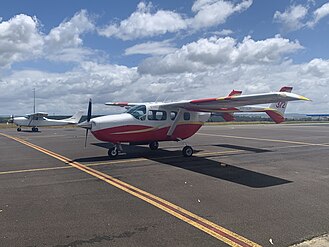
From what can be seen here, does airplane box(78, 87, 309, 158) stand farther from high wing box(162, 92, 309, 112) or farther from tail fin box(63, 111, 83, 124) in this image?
tail fin box(63, 111, 83, 124)

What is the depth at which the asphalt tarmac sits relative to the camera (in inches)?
180

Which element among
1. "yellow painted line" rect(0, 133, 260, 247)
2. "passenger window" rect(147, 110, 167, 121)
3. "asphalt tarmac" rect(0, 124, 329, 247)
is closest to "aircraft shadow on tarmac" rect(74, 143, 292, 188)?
"asphalt tarmac" rect(0, 124, 329, 247)

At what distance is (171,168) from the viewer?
10352 millimetres

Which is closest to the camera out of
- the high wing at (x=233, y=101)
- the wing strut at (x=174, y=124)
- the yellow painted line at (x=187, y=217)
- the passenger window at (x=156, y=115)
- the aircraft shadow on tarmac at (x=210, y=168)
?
the yellow painted line at (x=187, y=217)

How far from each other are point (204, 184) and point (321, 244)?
3.87 m

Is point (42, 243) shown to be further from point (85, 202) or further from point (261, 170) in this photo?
point (261, 170)

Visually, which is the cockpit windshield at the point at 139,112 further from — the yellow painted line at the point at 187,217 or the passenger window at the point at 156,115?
the yellow painted line at the point at 187,217

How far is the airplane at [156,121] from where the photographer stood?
38.5ft

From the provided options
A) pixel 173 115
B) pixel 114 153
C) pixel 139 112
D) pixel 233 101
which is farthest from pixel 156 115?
pixel 233 101

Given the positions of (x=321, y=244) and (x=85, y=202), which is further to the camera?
(x=85, y=202)

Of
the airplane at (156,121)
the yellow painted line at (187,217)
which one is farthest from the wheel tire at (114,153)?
the yellow painted line at (187,217)

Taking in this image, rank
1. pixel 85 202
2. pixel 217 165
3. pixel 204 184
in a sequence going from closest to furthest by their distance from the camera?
pixel 85 202 < pixel 204 184 < pixel 217 165

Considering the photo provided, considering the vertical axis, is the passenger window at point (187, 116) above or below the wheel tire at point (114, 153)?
above

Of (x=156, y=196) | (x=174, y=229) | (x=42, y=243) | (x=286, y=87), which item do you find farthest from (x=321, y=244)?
(x=286, y=87)
